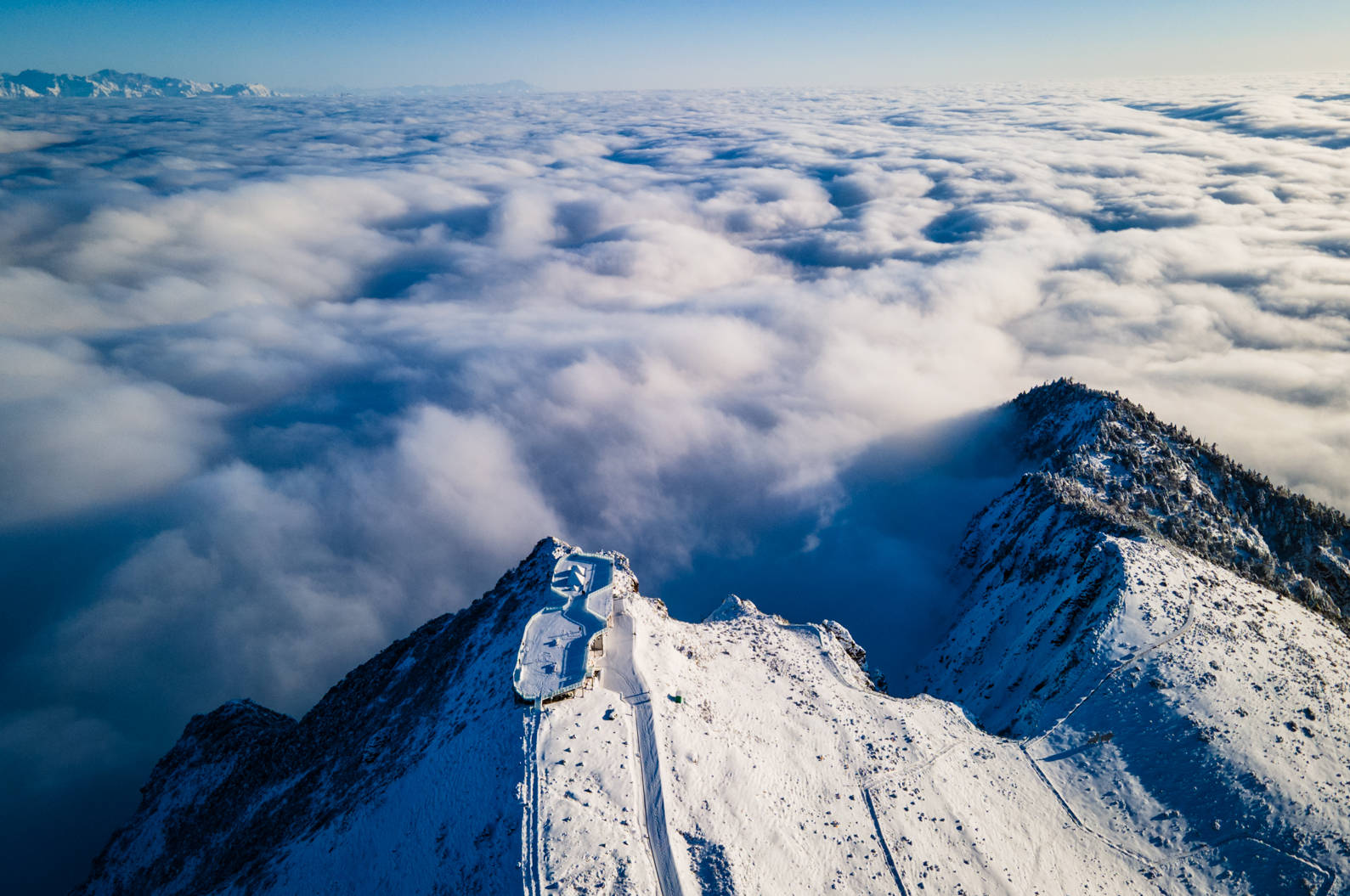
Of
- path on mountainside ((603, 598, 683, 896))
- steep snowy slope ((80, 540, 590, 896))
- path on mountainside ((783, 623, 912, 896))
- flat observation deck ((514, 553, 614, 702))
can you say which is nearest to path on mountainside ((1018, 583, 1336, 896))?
path on mountainside ((783, 623, 912, 896))

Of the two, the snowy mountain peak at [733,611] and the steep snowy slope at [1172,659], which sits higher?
the steep snowy slope at [1172,659]

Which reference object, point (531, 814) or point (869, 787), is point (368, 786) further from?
point (869, 787)

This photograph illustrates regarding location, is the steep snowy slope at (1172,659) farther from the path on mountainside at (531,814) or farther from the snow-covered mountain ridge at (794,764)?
the path on mountainside at (531,814)

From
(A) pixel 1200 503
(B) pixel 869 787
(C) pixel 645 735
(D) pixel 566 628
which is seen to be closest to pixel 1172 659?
(B) pixel 869 787

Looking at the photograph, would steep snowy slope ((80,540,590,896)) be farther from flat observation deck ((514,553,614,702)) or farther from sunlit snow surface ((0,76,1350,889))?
sunlit snow surface ((0,76,1350,889))

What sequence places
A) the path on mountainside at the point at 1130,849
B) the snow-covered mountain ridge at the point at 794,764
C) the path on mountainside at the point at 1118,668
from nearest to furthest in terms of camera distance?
the snow-covered mountain ridge at the point at 794,764 < the path on mountainside at the point at 1130,849 < the path on mountainside at the point at 1118,668

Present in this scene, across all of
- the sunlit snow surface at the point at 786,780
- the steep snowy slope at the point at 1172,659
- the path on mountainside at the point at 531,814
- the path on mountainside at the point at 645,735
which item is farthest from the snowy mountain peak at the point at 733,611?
the path on mountainside at the point at 531,814

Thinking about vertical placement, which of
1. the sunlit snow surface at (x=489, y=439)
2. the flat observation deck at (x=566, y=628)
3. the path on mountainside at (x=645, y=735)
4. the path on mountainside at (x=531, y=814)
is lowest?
the sunlit snow surface at (x=489, y=439)
